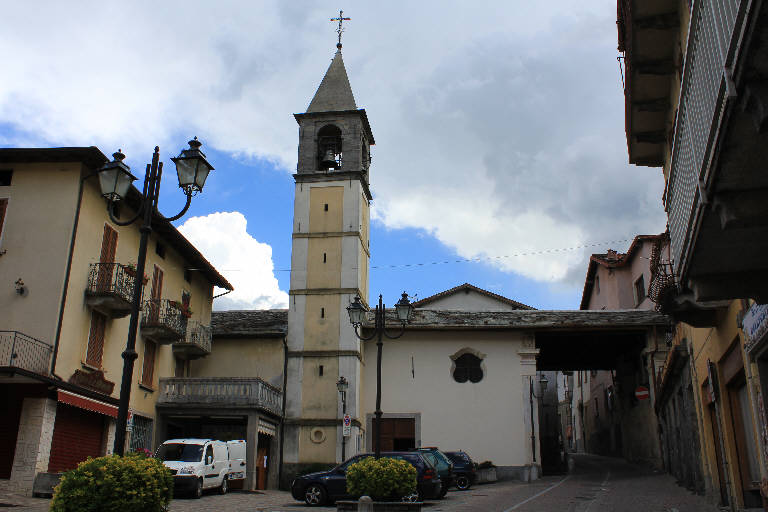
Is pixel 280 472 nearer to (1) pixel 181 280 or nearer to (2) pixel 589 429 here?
(1) pixel 181 280

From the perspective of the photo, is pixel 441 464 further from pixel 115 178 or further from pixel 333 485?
pixel 115 178

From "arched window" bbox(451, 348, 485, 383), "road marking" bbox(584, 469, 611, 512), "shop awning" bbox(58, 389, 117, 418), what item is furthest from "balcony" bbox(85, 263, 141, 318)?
"arched window" bbox(451, 348, 485, 383)

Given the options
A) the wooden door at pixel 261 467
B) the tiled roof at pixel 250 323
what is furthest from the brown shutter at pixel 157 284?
the wooden door at pixel 261 467

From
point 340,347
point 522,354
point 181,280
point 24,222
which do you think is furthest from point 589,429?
point 24,222

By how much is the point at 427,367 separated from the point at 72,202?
55.7 feet

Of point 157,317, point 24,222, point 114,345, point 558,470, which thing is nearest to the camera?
point 24,222

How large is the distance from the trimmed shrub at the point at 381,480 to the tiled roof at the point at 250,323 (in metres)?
15.5

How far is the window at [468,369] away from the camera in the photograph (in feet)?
102

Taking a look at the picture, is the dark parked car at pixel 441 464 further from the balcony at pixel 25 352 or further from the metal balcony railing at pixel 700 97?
the metal balcony railing at pixel 700 97

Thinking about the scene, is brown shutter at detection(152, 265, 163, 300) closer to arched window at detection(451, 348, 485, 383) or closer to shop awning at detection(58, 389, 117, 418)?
shop awning at detection(58, 389, 117, 418)

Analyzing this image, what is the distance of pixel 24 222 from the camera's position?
1955cm

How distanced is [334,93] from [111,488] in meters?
29.1

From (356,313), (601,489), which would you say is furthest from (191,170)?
(601,489)

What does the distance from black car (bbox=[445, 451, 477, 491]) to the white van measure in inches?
301
